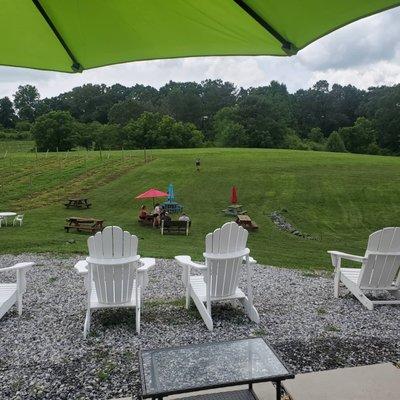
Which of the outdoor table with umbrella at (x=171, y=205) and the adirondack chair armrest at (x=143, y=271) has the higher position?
the adirondack chair armrest at (x=143, y=271)

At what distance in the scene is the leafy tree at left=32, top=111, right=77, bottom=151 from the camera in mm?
57688

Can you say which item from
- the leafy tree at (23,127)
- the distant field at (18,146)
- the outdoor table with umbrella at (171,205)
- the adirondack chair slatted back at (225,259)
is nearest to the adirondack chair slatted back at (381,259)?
the adirondack chair slatted back at (225,259)

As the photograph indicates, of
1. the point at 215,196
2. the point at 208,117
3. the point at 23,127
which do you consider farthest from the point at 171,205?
the point at 208,117

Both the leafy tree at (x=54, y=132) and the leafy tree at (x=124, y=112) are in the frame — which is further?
the leafy tree at (x=124, y=112)

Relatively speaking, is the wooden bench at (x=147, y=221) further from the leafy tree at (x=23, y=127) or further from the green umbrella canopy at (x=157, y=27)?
the leafy tree at (x=23, y=127)

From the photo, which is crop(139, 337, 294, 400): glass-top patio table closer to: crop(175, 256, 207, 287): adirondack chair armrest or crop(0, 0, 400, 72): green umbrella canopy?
crop(175, 256, 207, 287): adirondack chair armrest

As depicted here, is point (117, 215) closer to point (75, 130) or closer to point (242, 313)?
point (242, 313)

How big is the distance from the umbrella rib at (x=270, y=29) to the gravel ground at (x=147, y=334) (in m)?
2.96

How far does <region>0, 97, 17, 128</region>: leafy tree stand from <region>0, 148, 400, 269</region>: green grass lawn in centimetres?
4384

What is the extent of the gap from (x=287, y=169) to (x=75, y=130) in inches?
1537

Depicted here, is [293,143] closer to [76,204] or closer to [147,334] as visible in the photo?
[76,204]

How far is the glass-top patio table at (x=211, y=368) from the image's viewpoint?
2.66 metres

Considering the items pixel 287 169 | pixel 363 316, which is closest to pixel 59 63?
pixel 363 316

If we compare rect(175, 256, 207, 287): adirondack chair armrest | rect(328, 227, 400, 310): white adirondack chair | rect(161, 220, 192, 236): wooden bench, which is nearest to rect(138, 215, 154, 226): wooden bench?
rect(161, 220, 192, 236): wooden bench
